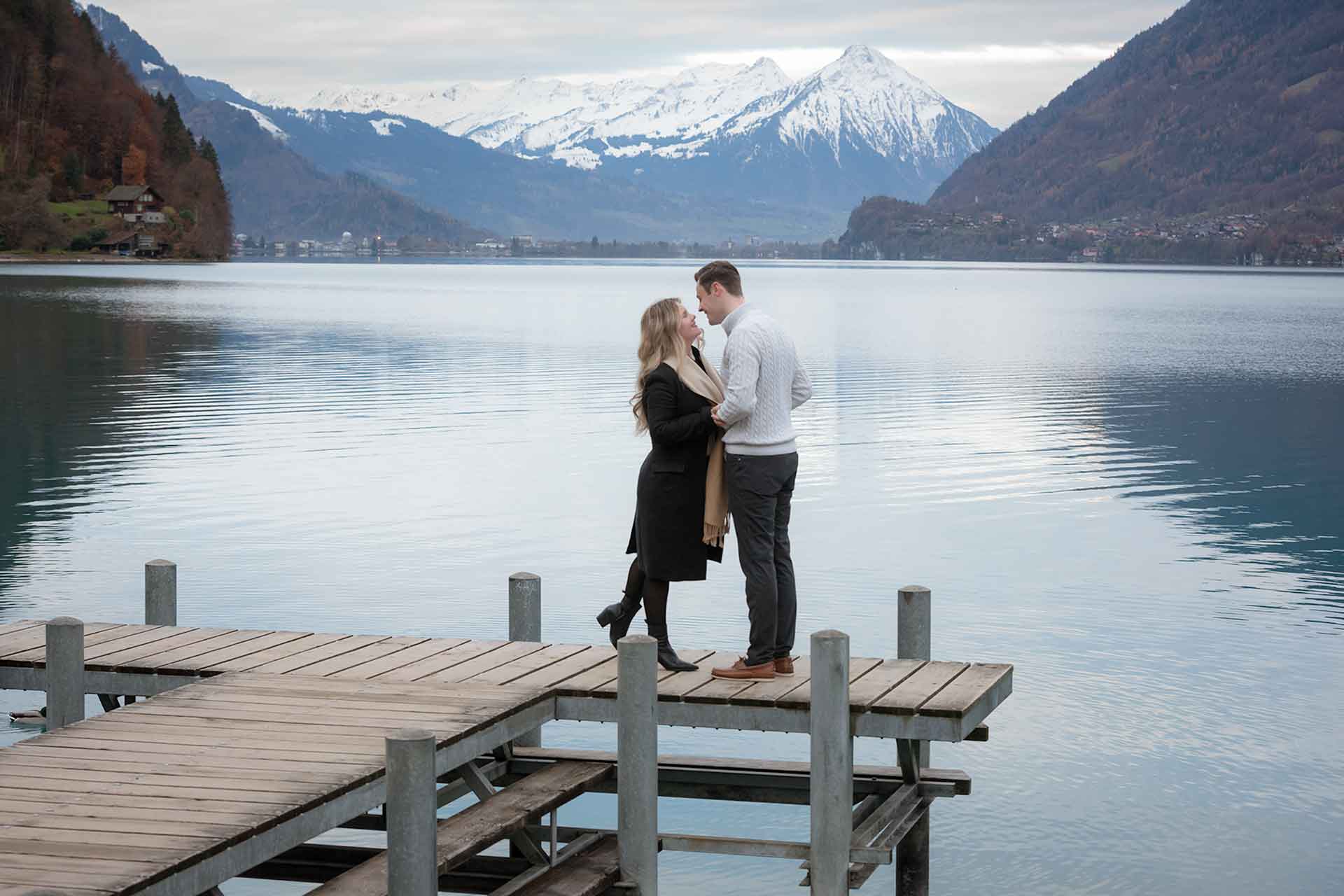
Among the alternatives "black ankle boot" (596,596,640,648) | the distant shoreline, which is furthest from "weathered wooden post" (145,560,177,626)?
the distant shoreline

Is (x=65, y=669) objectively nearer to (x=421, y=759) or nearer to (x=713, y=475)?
(x=421, y=759)

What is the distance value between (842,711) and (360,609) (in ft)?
35.3

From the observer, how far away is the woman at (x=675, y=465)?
9.30 m

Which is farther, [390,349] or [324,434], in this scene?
[390,349]

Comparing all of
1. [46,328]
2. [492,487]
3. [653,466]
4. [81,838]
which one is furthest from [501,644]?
[46,328]

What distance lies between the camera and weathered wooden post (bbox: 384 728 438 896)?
22.6 feet

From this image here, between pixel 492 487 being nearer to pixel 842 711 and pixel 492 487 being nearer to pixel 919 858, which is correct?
pixel 919 858

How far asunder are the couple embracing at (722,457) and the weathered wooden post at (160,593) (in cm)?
354

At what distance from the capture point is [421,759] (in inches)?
273

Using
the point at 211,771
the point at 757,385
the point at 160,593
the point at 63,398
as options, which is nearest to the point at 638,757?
the point at 211,771

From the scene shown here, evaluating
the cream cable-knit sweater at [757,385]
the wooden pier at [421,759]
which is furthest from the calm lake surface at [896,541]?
the cream cable-knit sweater at [757,385]

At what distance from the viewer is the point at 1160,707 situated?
15.1 m

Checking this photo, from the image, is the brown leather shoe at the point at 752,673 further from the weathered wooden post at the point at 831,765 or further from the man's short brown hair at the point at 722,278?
the man's short brown hair at the point at 722,278

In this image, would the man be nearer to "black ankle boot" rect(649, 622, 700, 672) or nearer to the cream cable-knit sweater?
the cream cable-knit sweater
